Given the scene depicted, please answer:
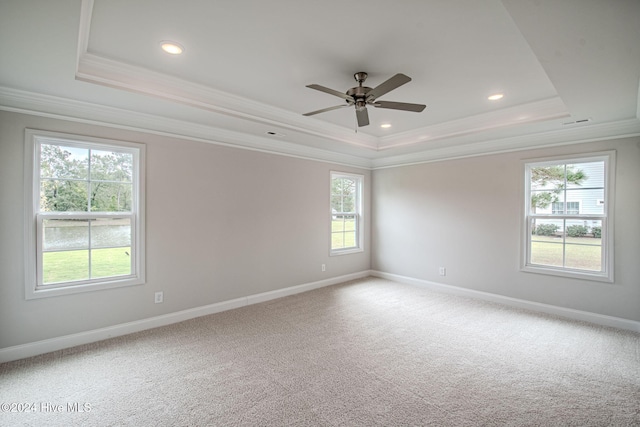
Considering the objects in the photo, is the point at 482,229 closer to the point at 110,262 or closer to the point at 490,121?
the point at 490,121

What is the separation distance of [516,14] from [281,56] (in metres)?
1.65

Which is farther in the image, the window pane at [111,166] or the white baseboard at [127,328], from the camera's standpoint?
the window pane at [111,166]

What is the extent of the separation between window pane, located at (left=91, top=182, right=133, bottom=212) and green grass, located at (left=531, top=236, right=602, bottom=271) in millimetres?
5371

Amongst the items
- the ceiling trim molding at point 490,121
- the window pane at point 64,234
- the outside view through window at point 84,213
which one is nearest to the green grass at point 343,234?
the ceiling trim molding at point 490,121

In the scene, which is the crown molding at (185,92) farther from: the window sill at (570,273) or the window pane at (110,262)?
the window sill at (570,273)

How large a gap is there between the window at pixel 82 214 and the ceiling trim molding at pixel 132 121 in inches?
8.3

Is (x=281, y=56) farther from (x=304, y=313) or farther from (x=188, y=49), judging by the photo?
(x=304, y=313)

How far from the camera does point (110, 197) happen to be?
3.34 meters

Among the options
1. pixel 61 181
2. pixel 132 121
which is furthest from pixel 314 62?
pixel 61 181

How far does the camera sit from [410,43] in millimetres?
2275

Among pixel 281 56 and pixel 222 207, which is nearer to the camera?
pixel 281 56

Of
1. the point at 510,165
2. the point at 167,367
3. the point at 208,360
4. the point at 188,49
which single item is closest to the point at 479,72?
the point at 510,165

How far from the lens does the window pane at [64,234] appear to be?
2.98 meters

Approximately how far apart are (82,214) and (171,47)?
2.05m
